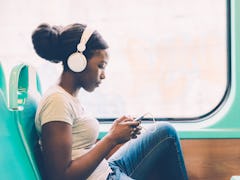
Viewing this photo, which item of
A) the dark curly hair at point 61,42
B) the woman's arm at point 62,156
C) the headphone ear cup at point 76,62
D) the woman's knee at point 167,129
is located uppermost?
the dark curly hair at point 61,42

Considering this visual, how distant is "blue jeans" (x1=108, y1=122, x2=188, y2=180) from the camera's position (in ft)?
5.33

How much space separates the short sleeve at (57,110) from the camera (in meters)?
1.22

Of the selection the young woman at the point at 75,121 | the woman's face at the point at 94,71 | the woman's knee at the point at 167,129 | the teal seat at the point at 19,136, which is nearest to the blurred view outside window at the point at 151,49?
the woman's knee at the point at 167,129

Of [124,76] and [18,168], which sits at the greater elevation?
[124,76]

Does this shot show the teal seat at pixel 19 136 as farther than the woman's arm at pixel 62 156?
No

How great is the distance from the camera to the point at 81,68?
1.32 m

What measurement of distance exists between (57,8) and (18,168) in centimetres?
98

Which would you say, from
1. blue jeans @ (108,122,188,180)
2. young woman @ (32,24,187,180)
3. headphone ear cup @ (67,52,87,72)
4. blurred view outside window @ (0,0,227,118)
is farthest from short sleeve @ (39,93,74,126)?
blurred view outside window @ (0,0,227,118)

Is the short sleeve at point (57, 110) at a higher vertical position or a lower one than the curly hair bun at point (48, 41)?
lower

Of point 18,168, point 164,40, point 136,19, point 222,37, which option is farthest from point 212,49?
point 18,168

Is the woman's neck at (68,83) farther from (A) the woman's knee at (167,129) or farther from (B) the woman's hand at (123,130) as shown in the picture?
(A) the woman's knee at (167,129)

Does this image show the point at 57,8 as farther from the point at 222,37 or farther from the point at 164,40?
the point at 222,37

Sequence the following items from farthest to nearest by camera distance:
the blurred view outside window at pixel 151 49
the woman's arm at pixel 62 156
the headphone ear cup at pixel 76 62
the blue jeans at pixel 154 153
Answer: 1. the blurred view outside window at pixel 151 49
2. the blue jeans at pixel 154 153
3. the headphone ear cup at pixel 76 62
4. the woman's arm at pixel 62 156

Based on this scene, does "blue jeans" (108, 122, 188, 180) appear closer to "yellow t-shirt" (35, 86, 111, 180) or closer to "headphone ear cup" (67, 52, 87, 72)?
"yellow t-shirt" (35, 86, 111, 180)
